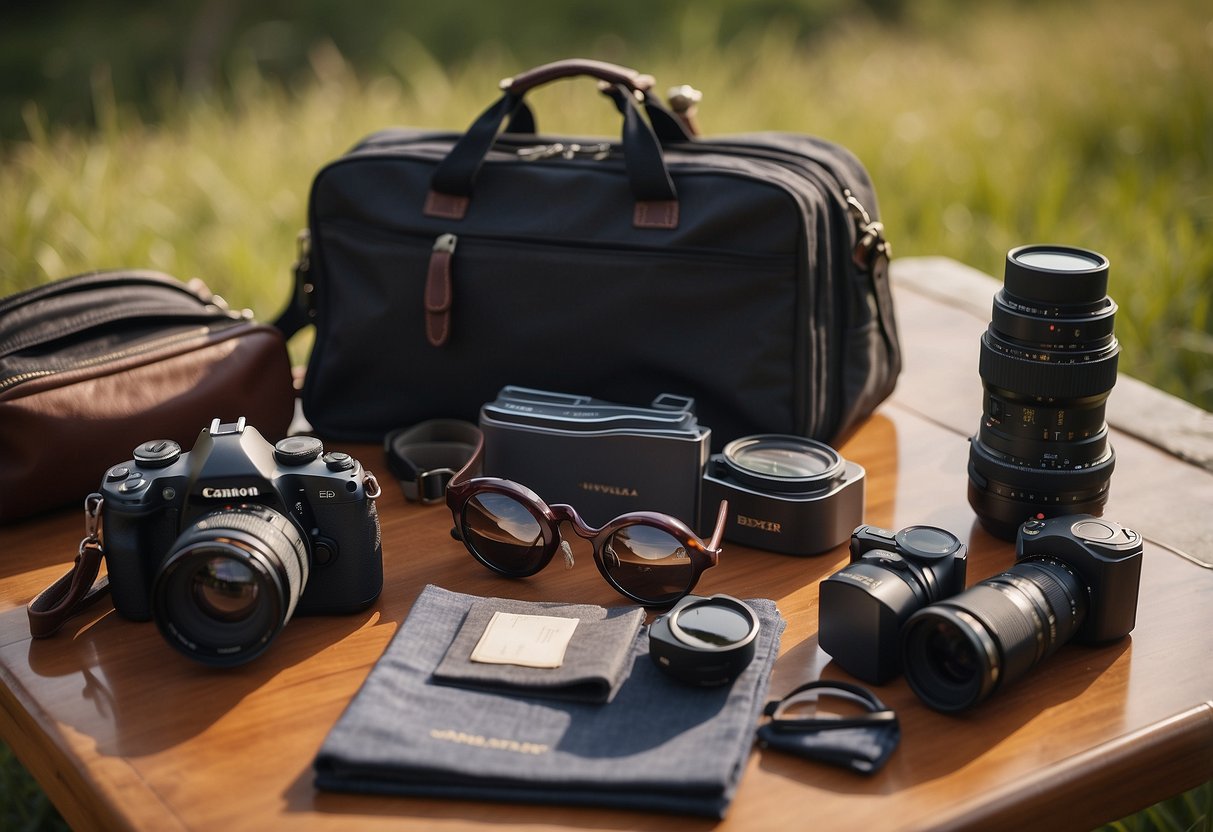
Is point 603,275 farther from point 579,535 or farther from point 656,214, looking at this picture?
point 579,535

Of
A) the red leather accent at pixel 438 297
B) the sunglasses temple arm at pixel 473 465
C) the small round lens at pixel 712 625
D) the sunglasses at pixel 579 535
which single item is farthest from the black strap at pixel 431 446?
the small round lens at pixel 712 625

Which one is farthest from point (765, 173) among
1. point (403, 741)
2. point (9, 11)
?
point (9, 11)

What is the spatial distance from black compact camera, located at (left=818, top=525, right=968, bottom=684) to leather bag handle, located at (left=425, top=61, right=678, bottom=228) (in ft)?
2.14

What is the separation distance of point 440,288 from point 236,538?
672 mm

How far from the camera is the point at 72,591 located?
1440 mm

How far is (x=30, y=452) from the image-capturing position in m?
1.66

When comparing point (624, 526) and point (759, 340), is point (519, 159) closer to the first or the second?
point (759, 340)

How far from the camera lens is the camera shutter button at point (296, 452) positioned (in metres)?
1.39

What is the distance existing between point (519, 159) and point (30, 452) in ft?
2.80

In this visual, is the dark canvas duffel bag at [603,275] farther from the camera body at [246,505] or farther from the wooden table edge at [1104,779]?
the wooden table edge at [1104,779]

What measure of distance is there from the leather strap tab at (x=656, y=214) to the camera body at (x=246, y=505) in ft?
1.98

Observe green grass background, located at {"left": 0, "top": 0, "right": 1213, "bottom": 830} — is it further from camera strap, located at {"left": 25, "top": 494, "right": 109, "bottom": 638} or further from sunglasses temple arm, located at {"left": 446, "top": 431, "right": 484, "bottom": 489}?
sunglasses temple arm, located at {"left": 446, "top": 431, "right": 484, "bottom": 489}

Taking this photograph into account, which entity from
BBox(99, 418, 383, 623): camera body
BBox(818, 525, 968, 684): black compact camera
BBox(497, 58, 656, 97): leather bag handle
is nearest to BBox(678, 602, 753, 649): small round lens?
BBox(818, 525, 968, 684): black compact camera

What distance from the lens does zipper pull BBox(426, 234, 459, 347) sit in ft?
6.01
